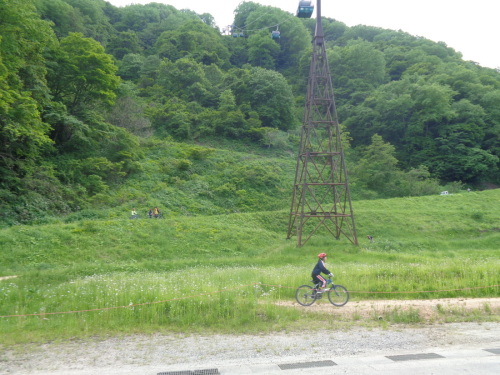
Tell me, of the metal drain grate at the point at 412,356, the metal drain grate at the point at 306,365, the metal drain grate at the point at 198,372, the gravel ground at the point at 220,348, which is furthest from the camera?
the metal drain grate at the point at 412,356

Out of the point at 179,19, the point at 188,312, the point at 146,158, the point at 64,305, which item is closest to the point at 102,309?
the point at 64,305

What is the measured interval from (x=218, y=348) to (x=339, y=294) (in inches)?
200

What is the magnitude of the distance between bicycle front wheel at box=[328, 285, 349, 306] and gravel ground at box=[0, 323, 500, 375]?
2028mm

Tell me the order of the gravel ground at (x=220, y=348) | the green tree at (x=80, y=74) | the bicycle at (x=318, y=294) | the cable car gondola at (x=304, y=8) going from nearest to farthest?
1. the gravel ground at (x=220, y=348)
2. the bicycle at (x=318, y=294)
3. the cable car gondola at (x=304, y=8)
4. the green tree at (x=80, y=74)

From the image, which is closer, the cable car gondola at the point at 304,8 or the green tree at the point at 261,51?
the cable car gondola at the point at 304,8

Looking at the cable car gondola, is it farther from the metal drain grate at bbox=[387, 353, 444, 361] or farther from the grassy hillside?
the metal drain grate at bbox=[387, 353, 444, 361]

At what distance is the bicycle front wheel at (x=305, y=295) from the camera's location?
486 inches

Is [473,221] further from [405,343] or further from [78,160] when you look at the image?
[78,160]

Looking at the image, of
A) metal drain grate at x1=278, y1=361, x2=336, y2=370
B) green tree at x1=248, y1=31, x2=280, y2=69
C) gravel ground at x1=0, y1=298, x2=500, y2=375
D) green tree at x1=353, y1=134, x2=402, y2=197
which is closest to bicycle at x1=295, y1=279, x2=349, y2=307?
gravel ground at x1=0, y1=298, x2=500, y2=375

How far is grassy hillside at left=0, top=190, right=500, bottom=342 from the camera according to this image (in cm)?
1105

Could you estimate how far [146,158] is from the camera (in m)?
38.8

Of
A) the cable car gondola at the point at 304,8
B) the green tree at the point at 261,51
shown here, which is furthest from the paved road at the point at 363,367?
the green tree at the point at 261,51

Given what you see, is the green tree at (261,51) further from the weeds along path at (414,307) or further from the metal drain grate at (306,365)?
the metal drain grate at (306,365)

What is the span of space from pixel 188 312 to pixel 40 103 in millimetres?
26903
